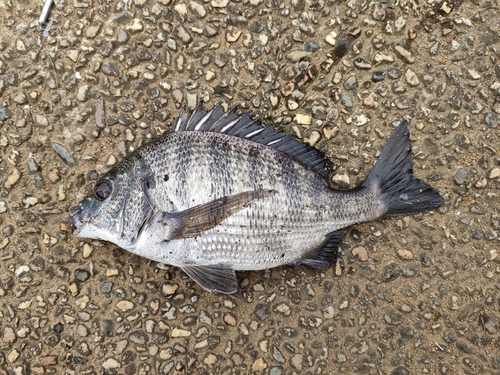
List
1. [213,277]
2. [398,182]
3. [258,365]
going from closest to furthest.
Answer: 1. [213,277]
2. [398,182]
3. [258,365]

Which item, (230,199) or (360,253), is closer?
(230,199)

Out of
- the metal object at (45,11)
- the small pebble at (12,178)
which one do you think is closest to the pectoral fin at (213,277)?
the small pebble at (12,178)

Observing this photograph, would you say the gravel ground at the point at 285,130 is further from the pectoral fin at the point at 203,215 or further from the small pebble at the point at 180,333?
the pectoral fin at the point at 203,215

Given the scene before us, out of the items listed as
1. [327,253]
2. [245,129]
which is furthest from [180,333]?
[245,129]

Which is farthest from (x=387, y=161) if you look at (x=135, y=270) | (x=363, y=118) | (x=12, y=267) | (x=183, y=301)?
(x=12, y=267)

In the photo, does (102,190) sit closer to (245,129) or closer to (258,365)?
(245,129)

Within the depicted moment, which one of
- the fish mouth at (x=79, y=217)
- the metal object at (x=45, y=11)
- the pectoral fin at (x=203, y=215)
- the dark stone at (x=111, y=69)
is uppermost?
the metal object at (x=45, y=11)

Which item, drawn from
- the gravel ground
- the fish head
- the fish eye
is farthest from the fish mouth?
the gravel ground
